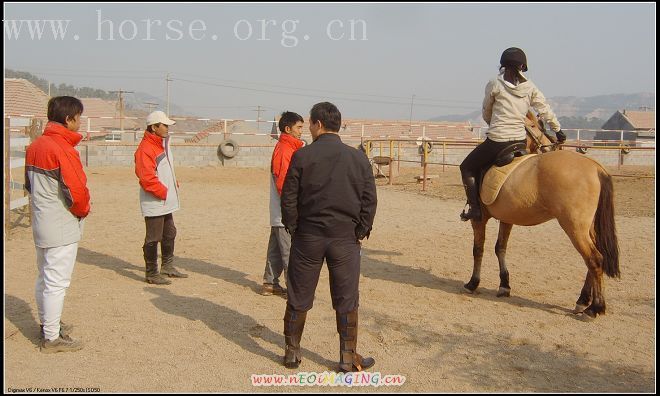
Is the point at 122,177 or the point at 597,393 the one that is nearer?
the point at 597,393

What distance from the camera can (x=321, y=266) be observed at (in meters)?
3.89

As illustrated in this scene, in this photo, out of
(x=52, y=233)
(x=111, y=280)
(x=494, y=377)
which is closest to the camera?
(x=494, y=377)

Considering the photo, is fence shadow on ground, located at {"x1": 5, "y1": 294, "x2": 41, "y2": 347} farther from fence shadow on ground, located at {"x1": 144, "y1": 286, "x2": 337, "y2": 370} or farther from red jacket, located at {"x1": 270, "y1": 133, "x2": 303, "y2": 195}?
red jacket, located at {"x1": 270, "y1": 133, "x2": 303, "y2": 195}

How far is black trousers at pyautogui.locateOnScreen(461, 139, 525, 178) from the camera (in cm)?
586

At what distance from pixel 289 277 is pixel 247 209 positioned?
835 cm

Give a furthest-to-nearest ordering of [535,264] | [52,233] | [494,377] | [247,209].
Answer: [247,209] → [535,264] → [52,233] → [494,377]

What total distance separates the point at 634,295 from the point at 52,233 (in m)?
5.39

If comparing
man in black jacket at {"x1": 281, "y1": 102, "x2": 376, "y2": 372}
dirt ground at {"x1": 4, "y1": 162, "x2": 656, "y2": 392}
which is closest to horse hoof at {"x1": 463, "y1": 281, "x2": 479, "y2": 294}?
dirt ground at {"x1": 4, "y1": 162, "x2": 656, "y2": 392}

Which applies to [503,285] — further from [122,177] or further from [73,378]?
[122,177]

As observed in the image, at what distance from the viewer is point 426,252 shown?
8.26m

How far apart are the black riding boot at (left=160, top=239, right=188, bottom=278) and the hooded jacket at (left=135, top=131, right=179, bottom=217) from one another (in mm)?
455

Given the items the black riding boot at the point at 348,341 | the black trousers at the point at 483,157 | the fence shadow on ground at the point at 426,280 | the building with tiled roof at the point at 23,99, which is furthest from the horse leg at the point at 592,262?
the building with tiled roof at the point at 23,99

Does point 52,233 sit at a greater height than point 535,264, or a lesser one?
greater

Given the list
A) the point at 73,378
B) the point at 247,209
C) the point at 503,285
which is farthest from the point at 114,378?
the point at 247,209
